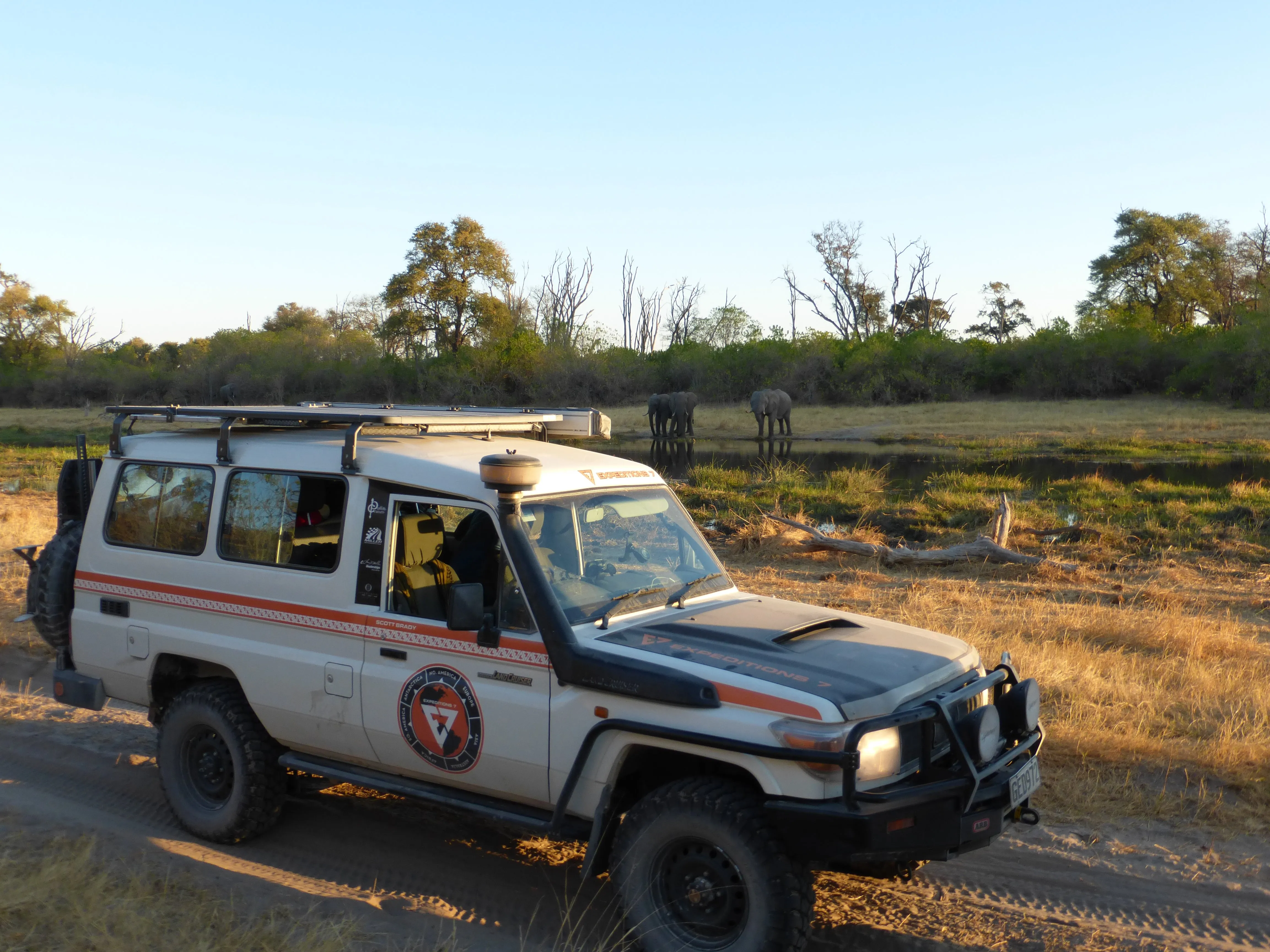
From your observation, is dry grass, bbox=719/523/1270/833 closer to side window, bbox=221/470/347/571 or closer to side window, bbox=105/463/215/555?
side window, bbox=221/470/347/571

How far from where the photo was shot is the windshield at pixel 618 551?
4484 mm

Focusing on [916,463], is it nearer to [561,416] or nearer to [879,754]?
[561,416]

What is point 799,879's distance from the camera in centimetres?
373

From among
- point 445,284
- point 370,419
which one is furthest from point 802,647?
point 445,284

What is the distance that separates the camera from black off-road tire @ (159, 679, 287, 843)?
5.14 m

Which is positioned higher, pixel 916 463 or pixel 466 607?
pixel 916 463

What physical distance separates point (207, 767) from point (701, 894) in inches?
113

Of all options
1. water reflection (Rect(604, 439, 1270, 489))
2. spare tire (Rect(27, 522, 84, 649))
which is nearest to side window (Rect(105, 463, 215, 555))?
spare tire (Rect(27, 522, 84, 649))

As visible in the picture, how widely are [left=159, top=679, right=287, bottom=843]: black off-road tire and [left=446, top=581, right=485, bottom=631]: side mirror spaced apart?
64.8 inches

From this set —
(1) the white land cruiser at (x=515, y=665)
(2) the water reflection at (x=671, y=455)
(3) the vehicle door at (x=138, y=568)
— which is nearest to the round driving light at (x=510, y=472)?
(1) the white land cruiser at (x=515, y=665)

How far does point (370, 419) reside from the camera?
4988 millimetres

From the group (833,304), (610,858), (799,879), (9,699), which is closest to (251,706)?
(610,858)

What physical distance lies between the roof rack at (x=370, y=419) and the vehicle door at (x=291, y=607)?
265mm

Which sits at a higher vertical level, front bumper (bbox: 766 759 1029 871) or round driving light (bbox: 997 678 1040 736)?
round driving light (bbox: 997 678 1040 736)
